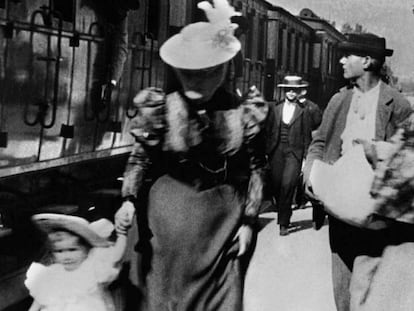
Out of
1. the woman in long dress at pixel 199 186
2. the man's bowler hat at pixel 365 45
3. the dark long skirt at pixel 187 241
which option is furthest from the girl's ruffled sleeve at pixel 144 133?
the man's bowler hat at pixel 365 45

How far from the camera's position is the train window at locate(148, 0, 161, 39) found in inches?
174

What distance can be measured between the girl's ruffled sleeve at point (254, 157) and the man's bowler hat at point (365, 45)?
823mm

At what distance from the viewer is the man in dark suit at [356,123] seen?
3404 millimetres

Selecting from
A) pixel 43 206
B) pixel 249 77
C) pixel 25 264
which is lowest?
pixel 25 264

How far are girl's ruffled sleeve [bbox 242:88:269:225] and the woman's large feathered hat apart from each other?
232 mm

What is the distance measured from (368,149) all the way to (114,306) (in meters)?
1.29

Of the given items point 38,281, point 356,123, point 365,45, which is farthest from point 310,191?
point 38,281

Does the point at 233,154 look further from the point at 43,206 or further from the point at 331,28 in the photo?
the point at 43,206

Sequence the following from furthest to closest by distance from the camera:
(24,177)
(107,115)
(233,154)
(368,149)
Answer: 1. (107,115)
2. (24,177)
3. (368,149)
4. (233,154)

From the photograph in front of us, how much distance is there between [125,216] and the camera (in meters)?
2.83

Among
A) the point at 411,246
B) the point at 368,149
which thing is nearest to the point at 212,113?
the point at 368,149

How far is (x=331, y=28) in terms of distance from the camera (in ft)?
12.6

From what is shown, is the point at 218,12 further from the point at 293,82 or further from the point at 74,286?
the point at 74,286

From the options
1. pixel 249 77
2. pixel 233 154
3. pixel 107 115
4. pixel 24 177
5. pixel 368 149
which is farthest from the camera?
pixel 107 115
